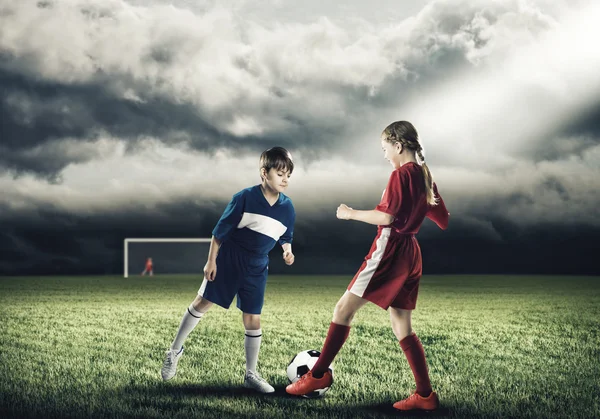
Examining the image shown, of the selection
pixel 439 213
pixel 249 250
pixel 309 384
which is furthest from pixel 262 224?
pixel 439 213

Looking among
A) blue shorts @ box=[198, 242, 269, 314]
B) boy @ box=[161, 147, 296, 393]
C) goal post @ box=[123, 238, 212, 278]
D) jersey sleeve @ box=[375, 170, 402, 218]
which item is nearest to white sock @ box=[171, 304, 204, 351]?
boy @ box=[161, 147, 296, 393]

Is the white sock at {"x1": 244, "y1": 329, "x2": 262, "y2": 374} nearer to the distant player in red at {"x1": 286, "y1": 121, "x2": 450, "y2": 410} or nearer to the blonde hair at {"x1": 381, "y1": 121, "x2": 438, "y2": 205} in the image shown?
the distant player in red at {"x1": 286, "y1": 121, "x2": 450, "y2": 410}

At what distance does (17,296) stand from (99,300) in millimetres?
2158

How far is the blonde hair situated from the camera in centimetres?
409

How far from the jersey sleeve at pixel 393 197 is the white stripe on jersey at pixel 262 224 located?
3.57 feet

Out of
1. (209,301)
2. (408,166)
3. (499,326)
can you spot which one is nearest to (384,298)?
(408,166)

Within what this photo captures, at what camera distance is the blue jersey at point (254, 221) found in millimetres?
4707

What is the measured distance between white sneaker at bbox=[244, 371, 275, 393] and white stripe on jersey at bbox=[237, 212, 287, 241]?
111 centimetres

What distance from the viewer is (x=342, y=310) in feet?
13.9

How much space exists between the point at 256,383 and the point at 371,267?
55.4 inches

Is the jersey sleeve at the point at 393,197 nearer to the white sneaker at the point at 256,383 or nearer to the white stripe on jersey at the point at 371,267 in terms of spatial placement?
the white stripe on jersey at the point at 371,267

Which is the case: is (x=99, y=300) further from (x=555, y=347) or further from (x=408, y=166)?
(x=408, y=166)

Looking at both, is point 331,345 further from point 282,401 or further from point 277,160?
point 277,160

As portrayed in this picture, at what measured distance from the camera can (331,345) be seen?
4289mm
